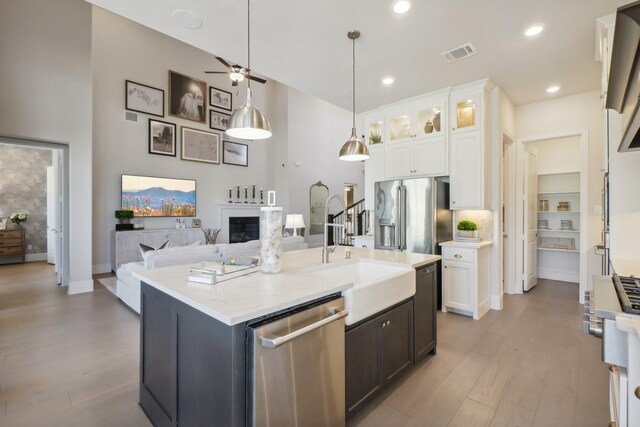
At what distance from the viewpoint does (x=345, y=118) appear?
10.5m

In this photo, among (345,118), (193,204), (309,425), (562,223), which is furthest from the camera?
(345,118)

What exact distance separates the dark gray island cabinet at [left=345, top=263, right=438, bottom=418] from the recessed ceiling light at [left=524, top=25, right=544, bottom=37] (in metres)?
2.34

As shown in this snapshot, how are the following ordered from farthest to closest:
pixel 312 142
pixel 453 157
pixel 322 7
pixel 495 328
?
pixel 312 142, pixel 453 157, pixel 495 328, pixel 322 7

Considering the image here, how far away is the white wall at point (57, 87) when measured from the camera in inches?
167

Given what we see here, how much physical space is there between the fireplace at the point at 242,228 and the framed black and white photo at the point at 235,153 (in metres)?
1.55

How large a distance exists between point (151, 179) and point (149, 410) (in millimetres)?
5944

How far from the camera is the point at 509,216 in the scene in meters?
4.73

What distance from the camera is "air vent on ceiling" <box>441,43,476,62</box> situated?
304 cm

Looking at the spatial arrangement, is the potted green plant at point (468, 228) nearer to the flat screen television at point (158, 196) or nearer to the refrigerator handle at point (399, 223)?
the refrigerator handle at point (399, 223)

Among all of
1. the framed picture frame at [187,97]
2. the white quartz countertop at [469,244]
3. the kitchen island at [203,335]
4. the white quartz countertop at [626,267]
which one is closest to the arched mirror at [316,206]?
the framed picture frame at [187,97]

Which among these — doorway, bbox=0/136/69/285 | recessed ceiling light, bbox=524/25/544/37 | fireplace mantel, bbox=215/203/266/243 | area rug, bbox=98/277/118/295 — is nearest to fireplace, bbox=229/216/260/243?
fireplace mantel, bbox=215/203/266/243

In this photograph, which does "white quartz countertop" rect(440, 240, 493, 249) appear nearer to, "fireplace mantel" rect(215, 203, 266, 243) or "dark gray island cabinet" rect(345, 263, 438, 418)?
"dark gray island cabinet" rect(345, 263, 438, 418)

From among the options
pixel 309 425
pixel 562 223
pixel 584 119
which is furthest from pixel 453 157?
pixel 309 425

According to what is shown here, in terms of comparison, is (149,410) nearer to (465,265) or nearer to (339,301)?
(339,301)
